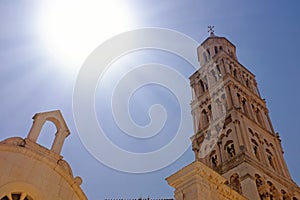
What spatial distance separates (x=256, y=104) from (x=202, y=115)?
579cm

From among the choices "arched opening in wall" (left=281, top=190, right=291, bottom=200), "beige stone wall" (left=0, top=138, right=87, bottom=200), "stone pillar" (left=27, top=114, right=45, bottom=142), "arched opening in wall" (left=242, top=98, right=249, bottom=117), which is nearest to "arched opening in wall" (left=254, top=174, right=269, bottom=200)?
"arched opening in wall" (left=281, top=190, right=291, bottom=200)

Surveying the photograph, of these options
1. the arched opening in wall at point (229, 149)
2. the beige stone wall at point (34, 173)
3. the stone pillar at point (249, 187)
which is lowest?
the beige stone wall at point (34, 173)

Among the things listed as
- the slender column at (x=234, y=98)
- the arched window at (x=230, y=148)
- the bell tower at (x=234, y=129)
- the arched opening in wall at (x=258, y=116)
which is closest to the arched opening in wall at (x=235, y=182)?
the bell tower at (x=234, y=129)

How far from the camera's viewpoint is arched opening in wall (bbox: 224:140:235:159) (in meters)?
26.6

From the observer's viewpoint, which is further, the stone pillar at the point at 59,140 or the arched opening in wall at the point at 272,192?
the arched opening in wall at the point at 272,192

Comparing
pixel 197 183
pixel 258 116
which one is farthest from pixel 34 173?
pixel 258 116

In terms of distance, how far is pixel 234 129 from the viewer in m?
27.4

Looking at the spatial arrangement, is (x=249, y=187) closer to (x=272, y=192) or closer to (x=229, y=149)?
(x=272, y=192)

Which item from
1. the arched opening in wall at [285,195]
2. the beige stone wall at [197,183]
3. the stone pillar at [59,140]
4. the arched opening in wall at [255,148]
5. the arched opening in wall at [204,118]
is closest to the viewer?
the beige stone wall at [197,183]

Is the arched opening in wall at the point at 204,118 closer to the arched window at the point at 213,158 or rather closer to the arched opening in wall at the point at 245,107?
the arched opening in wall at the point at 245,107

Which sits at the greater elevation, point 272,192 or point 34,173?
point 272,192

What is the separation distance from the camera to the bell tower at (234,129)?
23672 millimetres

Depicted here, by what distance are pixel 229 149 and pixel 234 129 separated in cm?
174

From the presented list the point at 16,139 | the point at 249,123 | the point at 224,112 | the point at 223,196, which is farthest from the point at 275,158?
the point at 16,139
